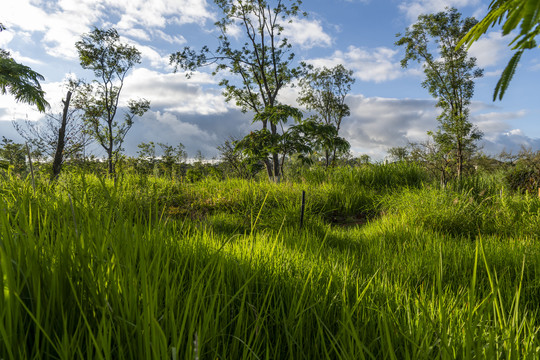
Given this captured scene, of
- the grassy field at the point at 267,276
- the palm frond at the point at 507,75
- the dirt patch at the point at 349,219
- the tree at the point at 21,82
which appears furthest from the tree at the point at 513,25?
the tree at the point at 21,82

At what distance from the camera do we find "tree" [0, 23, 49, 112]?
12477 mm

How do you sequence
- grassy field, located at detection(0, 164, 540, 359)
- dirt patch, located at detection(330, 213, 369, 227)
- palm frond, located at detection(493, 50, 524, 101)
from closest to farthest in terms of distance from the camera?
1. grassy field, located at detection(0, 164, 540, 359)
2. palm frond, located at detection(493, 50, 524, 101)
3. dirt patch, located at detection(330, 213, 369, 227)

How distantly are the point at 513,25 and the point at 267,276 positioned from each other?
1.79 metres

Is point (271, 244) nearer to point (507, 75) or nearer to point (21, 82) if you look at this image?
point (507, 75)

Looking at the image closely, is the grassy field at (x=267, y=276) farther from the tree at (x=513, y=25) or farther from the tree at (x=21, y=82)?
the tree at (x=21, y=82)

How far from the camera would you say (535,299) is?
2.14 m

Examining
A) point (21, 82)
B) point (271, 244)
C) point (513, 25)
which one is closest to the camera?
point (513, 25)

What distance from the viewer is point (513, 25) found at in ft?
4.47

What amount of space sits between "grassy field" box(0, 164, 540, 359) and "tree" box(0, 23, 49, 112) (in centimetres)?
1001

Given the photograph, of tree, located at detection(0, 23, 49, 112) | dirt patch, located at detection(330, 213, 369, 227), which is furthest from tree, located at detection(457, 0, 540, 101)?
tree, located at detection(0, 23, 49, 112)

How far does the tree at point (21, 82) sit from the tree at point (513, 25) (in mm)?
15075

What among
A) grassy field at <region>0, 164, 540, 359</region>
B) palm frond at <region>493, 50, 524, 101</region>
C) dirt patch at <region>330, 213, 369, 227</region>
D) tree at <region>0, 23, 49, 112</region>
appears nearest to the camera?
grassy field at <region>0, 164, 540, 359</region>

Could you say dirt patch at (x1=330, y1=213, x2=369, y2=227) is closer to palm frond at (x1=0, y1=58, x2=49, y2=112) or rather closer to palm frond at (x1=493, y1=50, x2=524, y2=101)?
palm frond at (x1=493, y1=50, x2=524, y2=101)

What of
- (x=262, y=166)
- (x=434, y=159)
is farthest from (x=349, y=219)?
(x=434, y=159)
